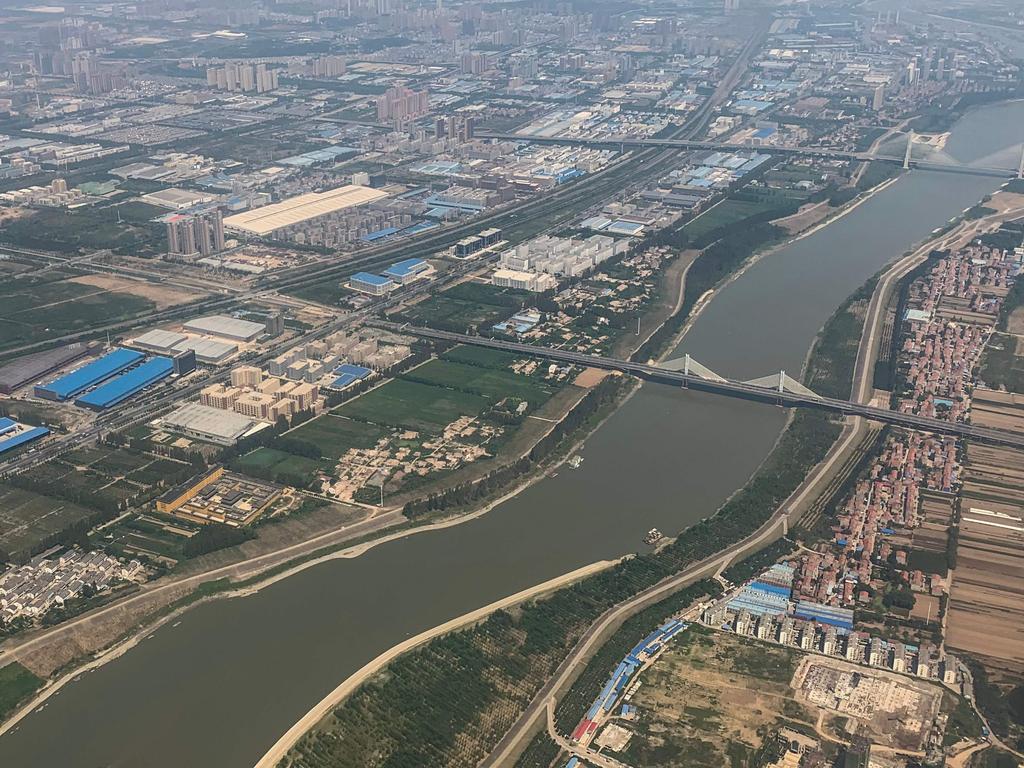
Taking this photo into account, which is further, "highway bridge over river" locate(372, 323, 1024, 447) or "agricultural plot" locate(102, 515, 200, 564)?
"highway bridge over river" locate(372, 323, 1024, 447)

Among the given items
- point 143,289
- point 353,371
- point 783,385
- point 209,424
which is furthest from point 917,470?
point 143,289

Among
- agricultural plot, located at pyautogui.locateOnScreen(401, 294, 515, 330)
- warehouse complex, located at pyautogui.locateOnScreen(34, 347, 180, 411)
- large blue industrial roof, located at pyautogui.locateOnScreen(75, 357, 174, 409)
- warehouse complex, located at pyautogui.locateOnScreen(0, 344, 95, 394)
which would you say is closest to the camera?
large blue industrial roof, located at pyautogui.locateOnScreen(75, 357, 174, 409)

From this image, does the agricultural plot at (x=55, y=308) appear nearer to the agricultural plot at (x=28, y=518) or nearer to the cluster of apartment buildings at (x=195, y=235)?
the cluster of apartment buildings at (x=195, y=235)

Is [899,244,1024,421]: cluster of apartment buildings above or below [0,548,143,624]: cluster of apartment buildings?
above

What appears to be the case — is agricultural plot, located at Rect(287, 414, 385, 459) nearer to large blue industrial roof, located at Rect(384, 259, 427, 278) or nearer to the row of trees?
the row of trees

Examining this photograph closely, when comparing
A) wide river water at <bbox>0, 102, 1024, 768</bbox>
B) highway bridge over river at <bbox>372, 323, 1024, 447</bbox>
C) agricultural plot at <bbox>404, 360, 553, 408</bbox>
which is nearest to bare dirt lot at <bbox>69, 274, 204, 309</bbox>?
highway bridge over river at <bbox>372, 323, 1024, 447</bbox>

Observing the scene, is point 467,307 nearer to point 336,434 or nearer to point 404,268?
point 404,268

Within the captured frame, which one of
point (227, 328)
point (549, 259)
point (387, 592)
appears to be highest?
point (549, 259)

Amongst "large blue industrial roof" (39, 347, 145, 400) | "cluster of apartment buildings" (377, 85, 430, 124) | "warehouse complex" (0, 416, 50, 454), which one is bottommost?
"warehouse complex" (0, 416, 50, 454)
